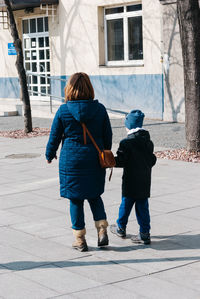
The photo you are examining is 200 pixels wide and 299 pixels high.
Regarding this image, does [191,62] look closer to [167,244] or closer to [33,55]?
[167,244]

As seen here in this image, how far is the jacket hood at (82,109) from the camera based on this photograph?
5.60 metres

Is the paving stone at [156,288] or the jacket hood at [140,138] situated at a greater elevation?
the jacket hood at [140,138]

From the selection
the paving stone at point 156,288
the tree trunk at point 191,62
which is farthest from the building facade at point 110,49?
the paving stone at point 156,288

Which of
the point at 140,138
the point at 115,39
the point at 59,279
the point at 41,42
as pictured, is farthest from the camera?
the point at 41,42

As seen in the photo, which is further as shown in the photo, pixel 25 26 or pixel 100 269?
pixel 25 26

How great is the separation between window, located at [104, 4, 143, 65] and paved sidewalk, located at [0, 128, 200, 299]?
33.3ft

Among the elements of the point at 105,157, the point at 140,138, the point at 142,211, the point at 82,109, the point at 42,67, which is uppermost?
the point at 42,67

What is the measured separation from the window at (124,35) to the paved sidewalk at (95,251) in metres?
10.1

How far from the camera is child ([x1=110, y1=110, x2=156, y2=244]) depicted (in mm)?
5910

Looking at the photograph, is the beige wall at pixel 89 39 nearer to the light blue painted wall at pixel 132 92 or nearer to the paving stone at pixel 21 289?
the light blue painted wall at pixel 132 92

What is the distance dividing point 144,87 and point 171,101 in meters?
1.26

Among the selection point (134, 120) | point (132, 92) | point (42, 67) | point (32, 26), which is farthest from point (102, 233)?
point (32, 26)

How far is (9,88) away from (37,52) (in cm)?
217

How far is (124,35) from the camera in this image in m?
19.2
